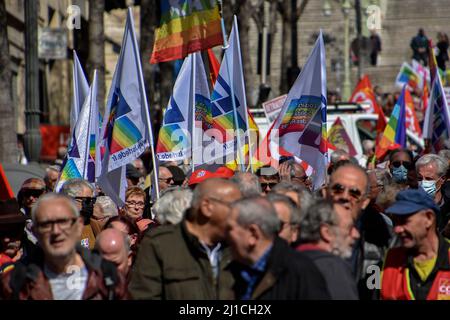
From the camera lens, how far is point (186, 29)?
550 inches

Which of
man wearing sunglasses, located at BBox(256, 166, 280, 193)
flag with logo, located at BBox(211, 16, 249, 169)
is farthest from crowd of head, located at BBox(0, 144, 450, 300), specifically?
flag with logo, located at BBox(211, 16, 249, 169)

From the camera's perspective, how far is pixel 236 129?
506 inches

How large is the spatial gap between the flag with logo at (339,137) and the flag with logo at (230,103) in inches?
267

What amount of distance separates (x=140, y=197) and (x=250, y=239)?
17.1ft

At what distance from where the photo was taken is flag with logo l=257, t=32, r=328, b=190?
41.0 ft

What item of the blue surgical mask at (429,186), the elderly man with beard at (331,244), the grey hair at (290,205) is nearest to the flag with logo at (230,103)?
the blue surgical mask at (429,186)

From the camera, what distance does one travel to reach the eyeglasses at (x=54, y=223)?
7051 millimetres

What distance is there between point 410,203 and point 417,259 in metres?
0.29

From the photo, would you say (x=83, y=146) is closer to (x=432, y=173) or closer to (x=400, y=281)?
(x=432, y=173)

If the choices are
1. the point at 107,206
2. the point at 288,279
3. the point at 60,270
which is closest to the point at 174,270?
the point at 60,270

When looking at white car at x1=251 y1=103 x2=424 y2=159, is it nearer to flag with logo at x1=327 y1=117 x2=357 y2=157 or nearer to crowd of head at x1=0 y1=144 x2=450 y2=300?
flag with logo at x1=327 y1=117 x2=357 y2=157

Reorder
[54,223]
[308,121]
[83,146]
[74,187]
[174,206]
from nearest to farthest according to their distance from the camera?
[54,223]
[174,206]
[74,187]
[308,121]
[83,146]
